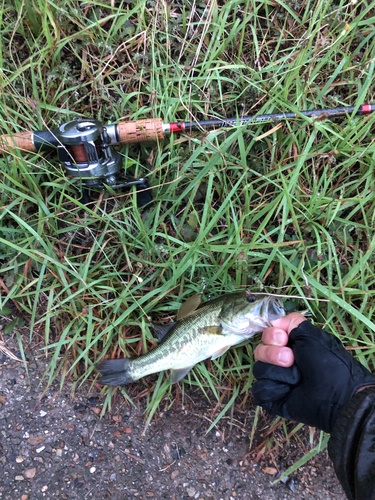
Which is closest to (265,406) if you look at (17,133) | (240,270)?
(240,270)

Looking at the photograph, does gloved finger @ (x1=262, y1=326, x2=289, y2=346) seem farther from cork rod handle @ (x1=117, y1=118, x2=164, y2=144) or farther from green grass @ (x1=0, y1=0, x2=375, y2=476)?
cork rod handle @ (x1=117, y1=118, x2=164, y2=144)

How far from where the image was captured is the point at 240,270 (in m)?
2.48

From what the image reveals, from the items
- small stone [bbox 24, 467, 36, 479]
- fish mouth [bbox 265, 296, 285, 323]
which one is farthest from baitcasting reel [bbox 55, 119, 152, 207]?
small stone [bbox 24, 467, 36, 479]

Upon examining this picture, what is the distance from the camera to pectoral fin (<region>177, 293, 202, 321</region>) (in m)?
2.38

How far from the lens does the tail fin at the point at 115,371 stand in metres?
2.42

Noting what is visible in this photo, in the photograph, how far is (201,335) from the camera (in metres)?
2.32

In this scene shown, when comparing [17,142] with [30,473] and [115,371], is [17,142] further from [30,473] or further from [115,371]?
[30,473]

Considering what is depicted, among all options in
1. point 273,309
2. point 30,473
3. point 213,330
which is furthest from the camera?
point 30,473

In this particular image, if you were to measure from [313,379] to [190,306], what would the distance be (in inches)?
38.4

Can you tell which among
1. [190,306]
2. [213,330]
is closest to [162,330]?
[190,306]

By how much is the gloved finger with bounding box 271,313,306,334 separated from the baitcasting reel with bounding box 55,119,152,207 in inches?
54.6

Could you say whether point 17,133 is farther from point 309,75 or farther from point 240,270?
point 309,75

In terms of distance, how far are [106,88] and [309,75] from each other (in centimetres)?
164

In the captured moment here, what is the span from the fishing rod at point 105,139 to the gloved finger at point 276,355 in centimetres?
146
